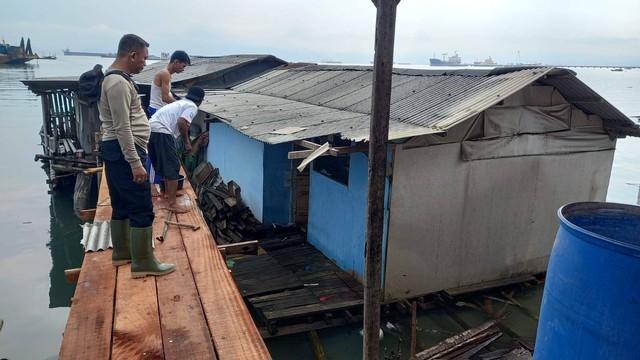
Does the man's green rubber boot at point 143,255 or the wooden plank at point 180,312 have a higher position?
the man's green rubber boot at point 143,255

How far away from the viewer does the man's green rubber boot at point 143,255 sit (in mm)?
3543

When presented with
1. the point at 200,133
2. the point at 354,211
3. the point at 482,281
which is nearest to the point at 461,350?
the point at 482,281

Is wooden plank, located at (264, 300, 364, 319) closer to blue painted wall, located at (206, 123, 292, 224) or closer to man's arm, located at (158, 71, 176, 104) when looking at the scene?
blue painted wall, located at (206, 123, 292, 224)

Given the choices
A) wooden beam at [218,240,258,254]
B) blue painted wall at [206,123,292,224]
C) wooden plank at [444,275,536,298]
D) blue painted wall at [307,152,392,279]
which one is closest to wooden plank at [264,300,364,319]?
blue painted wall at [307,152,392,279]

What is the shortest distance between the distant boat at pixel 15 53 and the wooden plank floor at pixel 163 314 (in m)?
86.1

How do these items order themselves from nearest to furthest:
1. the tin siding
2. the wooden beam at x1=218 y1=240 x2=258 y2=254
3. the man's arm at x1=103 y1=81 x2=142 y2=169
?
1. the man's arm at x1=103 y1=81 x2=142 y2=169
2. the wooden beam at x1=218 y1=240 x2=258 y2=254
3. the tin siding

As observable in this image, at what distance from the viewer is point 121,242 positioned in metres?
3.81

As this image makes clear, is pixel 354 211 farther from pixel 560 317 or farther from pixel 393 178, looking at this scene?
pixel 560 317

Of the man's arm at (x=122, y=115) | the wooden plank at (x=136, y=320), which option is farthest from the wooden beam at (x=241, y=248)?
the man's arm at (x=122, y=115)

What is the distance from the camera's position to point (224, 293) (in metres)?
3.38

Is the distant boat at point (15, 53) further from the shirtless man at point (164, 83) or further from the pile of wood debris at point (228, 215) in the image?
the shirtless man at point (164, 83)

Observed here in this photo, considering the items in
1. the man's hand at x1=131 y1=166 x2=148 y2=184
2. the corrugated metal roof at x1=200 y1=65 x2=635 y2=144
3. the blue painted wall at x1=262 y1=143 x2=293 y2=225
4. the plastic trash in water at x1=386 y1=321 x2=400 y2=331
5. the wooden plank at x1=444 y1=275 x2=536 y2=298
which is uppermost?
the corrugated metal roof at x1=200 y1=65 x2=635 y2=144

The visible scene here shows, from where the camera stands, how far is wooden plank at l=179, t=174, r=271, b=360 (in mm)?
2729

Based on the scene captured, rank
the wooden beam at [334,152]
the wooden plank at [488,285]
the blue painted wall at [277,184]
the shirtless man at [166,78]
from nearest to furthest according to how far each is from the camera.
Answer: the wooden beam at [334,152], the shirtless man at [166,78], the wooden plank at [488,285], the blue painted wall at [277,184]
